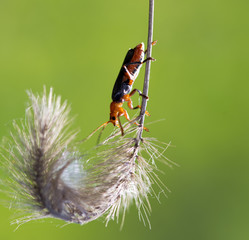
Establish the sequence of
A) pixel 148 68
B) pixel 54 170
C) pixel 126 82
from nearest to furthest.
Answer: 1. pixel 54 170
2. pixel 148 68
3. pixel 126 82

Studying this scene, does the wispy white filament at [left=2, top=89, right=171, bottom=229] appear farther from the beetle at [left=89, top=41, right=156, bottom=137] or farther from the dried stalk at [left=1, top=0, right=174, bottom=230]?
the beetle at [left=89, top=41, right=156, bottom=137]

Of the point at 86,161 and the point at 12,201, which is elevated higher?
the point at 86,161

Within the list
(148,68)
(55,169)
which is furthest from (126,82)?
(55,169)

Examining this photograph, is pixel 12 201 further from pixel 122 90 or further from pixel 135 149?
pixel 122 90

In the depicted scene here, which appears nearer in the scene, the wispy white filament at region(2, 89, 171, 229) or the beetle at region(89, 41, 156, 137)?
the wispy white filament at region(2, 89, 171, 229)

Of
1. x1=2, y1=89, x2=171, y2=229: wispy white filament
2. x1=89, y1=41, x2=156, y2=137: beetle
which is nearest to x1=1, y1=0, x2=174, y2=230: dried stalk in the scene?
x1=2, y1=89, x2=171, y2=229: wispy white filament

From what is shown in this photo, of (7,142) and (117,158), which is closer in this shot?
(7,142)

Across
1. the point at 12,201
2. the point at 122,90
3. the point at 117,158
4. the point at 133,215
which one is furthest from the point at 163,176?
the point at 12,201

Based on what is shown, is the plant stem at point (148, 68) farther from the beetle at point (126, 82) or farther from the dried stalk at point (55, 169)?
the beetle at point (126, 82)

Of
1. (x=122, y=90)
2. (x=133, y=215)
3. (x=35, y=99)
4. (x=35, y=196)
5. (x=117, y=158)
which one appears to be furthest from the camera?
(x=133, y=215)

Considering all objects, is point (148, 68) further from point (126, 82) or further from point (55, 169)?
point (55, 169)

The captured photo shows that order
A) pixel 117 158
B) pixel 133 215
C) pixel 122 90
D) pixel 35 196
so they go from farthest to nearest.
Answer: pixel 133 215
pixel 122 90
pixel 117 158
pixel 35 196
